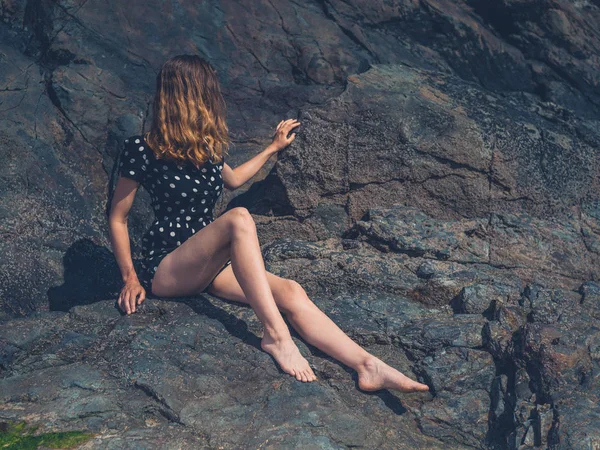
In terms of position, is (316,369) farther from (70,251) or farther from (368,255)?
(70,251)

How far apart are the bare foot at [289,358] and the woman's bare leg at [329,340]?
0.01 m

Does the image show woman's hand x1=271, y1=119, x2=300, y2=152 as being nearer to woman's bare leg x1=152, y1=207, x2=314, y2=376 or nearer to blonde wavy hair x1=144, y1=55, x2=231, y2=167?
blonde wavy hair x1=144, y1=55, x2=231, y2=167

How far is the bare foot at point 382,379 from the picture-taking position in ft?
11.9

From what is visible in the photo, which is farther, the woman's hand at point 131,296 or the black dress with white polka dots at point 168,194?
the black dress with white polka dots at point 168,194

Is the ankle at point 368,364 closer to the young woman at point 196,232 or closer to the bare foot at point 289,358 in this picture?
the young woman at point 196,232

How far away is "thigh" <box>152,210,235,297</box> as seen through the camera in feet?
12.8

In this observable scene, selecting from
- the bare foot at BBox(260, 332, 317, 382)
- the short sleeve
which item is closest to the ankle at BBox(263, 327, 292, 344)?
the bare foot at BBox(260, 332, 317, 382)

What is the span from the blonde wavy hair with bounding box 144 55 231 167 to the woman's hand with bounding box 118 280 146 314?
2.57 ft

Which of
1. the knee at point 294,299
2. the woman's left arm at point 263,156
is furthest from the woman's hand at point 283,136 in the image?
the knee at point 294,299

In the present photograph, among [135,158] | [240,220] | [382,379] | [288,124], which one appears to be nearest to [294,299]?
[240,220]

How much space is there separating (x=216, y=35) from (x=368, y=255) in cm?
262

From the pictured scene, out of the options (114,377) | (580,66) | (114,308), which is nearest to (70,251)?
(114,308)

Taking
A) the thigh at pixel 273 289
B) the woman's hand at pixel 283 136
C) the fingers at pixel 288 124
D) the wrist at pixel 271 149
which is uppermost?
the fingers at pixel 288 124

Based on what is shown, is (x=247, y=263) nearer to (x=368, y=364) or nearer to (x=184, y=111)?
(x=368, y=364)
